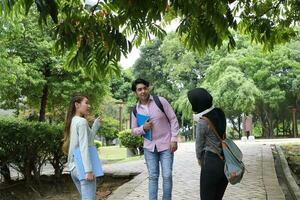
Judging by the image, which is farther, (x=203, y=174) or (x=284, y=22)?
(x=284, y=22)

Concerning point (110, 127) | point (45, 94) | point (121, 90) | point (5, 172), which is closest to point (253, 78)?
point (110, 127)

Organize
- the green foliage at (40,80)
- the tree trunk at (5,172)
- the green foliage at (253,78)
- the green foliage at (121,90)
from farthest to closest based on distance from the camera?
the green foliage at (121,90) < the green foliage at (253,78) < the green foliage at (40,80) < the tree trunk at (5,172)

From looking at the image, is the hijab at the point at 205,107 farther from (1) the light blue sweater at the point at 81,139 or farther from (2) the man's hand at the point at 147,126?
(2) the man's hand at the point at 147,126

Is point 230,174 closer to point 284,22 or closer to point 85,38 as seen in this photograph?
point 85,38

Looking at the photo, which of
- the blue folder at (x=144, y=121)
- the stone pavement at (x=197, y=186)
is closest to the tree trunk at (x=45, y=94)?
the stone pavement at (x=197, y=186)

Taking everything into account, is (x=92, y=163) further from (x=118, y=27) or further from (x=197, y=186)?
(x=197, y=186)

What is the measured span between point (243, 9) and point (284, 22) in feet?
5.24

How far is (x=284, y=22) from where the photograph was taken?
8891mm

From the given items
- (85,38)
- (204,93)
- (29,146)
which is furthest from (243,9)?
(29,146)

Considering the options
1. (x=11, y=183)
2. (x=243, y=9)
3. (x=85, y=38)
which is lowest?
(x=11, y=183)

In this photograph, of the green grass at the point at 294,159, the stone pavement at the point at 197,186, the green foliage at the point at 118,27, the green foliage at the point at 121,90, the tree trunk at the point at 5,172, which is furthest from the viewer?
the green foliage at the point at 121,90

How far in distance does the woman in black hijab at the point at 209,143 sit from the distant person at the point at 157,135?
4.31 feet

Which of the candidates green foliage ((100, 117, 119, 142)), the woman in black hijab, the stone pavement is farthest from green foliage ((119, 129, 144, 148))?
green foliage ((100, 117, 119, 142))

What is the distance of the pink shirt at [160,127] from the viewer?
601 centimetres
